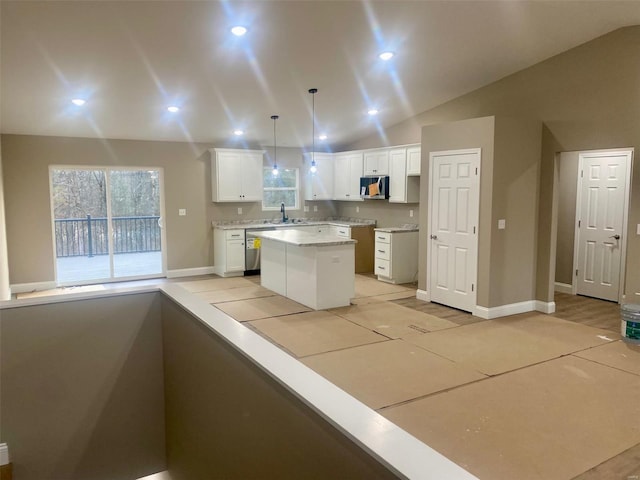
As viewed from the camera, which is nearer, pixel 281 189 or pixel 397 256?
pixel 397 256

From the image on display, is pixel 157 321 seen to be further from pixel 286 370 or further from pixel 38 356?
pixel 286 370

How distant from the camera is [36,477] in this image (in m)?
3.96

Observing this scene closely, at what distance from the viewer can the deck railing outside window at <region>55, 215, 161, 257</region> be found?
756cm

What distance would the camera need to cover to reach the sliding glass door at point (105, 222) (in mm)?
7484

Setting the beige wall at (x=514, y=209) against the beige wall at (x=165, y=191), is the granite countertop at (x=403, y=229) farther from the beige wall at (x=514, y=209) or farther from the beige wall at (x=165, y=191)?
the beige wall at (x=514, y=209)

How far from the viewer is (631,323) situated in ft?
14.9

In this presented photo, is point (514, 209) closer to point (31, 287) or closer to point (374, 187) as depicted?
point (374, 187)

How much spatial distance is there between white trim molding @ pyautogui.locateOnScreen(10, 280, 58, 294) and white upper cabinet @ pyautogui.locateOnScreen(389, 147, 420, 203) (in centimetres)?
588

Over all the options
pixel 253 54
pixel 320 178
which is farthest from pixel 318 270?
pixel 320 178

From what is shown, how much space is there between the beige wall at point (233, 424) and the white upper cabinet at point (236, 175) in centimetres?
465

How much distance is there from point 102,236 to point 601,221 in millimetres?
7853

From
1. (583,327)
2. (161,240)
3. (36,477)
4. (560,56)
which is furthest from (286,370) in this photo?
(161,240)

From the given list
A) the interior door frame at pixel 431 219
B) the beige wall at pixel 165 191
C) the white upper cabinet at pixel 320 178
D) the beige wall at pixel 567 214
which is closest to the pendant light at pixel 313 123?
Result: the white upper cabinet at pixel 320 178

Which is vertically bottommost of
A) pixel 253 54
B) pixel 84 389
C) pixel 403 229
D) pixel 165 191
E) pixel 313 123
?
pixel 84 389
